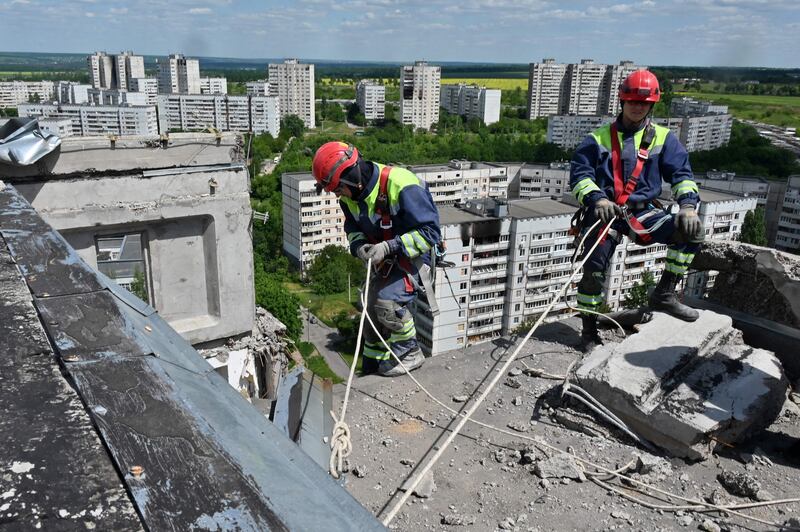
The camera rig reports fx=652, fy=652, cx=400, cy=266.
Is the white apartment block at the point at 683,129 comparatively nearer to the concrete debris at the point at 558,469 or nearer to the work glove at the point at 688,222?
the work glove at the point at 688,222

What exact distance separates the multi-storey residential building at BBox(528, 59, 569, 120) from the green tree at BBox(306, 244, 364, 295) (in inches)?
2770

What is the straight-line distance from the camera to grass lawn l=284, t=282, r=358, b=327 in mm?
42000

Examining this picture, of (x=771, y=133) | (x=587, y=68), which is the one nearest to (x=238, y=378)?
(x=771, y=133)

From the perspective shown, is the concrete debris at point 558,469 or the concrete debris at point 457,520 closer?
the concrete debris at point 457,520

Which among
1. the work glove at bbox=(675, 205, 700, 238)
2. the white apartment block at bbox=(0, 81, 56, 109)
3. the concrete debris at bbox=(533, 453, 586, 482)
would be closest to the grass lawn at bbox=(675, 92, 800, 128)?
the work glove at bbox=(675, 205, 700, 238)

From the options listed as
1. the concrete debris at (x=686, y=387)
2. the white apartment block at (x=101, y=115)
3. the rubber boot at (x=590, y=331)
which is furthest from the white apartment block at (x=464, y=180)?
the concrete debris at (x=686, y=387)

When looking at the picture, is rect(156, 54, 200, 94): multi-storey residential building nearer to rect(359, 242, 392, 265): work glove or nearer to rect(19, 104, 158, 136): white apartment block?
rect(19, 104, 158, 136): white apartment block

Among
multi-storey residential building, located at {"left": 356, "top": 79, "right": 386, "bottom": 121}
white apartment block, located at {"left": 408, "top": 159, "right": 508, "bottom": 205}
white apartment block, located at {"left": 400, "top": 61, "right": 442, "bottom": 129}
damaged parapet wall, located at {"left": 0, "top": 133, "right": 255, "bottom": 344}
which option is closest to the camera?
damaged parapet wall, located at {"left": 0, "top": 133, "right": 255, "bottom": 344}

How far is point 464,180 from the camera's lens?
55.5 m

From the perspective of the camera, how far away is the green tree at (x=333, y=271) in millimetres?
47062

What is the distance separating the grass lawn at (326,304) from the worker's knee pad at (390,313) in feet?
114

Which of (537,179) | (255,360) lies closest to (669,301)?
(255,360)

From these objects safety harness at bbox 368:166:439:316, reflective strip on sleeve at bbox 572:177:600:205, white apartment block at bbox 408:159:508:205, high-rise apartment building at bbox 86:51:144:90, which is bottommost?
white apartment block at bbox 408:159:508:205

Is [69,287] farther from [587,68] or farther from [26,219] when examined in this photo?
[587,68]
